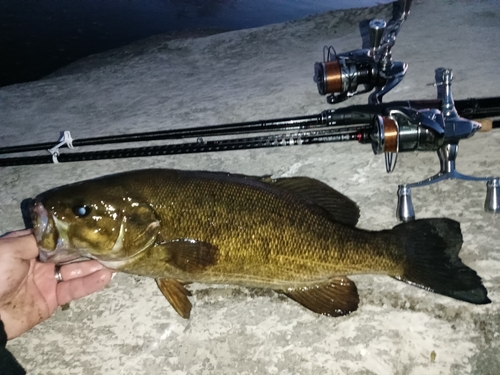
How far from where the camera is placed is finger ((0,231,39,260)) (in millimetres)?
2092

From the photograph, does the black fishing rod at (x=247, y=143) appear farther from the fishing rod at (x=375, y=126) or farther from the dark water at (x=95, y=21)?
the dark water at (x=95, y=21)

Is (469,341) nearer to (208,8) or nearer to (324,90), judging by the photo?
(324,90)

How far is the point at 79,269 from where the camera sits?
8.09 ft

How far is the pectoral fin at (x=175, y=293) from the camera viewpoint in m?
2.26

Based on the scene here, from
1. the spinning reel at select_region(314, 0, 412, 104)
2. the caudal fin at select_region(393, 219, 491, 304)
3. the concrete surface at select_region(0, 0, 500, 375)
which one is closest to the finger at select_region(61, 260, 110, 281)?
the concrete surface at select_region(0, 0, 500, 375)

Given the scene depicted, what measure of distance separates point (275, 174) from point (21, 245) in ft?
5.93

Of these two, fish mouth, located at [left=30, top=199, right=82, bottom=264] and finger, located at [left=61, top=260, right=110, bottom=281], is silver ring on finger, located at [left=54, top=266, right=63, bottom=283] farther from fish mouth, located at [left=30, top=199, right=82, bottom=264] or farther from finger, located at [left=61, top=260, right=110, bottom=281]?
fish mouth, located at [left=30, top=199, right=82, bottom=264]

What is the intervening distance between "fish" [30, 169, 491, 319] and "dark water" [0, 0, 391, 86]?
21.1 ft

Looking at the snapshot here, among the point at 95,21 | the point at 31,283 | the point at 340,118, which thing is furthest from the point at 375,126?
the point at 95,21

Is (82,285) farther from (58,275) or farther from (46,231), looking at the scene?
(46,231)

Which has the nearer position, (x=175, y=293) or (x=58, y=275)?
(x=175, y=293)

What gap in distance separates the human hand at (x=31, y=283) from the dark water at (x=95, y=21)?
6.15 metres

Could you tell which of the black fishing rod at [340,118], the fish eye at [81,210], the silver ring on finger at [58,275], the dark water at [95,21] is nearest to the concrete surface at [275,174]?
the silver ring on finger at [58,275]

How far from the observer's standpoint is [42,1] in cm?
1152
